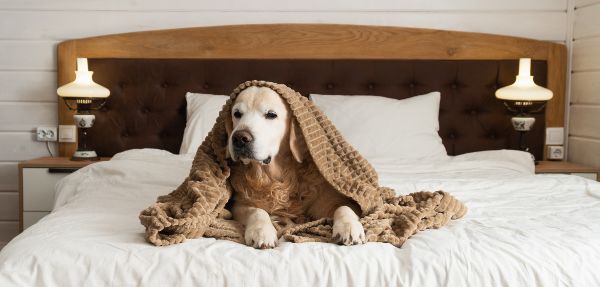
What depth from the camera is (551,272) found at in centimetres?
121

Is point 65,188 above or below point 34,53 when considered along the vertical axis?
below

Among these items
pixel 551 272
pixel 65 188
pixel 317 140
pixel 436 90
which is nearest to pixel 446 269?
pixel 551 272

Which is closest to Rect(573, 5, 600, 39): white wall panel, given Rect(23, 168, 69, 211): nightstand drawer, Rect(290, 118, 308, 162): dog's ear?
Rect(290, 118, 308, 162): dog's ear

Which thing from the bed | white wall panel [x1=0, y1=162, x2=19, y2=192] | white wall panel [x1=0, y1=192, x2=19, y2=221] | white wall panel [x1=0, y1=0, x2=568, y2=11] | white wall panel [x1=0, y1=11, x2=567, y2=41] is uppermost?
white wall panel [x1=0, y1=0, x2=568, y2=11]

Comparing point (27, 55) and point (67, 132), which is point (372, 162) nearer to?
point (67, 132)

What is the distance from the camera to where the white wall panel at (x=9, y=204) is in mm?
3145

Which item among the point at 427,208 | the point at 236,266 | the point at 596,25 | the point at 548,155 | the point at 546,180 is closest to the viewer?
the point at 236,266

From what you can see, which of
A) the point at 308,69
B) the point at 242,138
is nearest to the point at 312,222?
the point at 242,138

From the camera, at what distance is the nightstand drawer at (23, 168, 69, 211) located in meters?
2.75

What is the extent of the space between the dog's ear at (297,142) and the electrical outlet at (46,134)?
6.34ft

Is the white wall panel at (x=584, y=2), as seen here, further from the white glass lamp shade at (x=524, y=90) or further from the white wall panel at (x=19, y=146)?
the white wall panel at (x=19, y=146)

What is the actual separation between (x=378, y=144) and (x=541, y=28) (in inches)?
47.1

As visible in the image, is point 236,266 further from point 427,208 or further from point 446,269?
point 427,208

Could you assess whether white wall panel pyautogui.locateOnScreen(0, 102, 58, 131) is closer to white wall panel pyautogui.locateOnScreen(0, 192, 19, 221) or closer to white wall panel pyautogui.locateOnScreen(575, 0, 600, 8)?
white wall panel pyautogui.locateOnScreen(0, 192, 19, 221)
